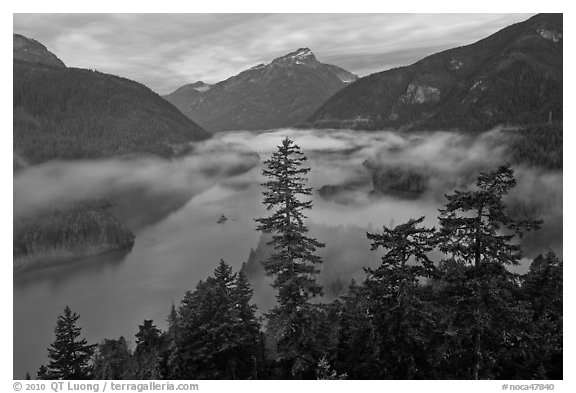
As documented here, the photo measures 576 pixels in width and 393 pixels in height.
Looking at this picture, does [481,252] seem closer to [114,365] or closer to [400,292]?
[400,292]

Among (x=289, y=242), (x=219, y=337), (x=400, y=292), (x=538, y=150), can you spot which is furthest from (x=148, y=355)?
(x=538, y=150)

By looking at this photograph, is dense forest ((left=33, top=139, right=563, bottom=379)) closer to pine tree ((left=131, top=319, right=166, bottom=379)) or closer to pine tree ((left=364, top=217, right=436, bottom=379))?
pine tree ((left=364, top=217, right=436, bottom=379))

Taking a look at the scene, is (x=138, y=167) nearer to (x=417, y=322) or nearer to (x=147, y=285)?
(x=147, y=285)

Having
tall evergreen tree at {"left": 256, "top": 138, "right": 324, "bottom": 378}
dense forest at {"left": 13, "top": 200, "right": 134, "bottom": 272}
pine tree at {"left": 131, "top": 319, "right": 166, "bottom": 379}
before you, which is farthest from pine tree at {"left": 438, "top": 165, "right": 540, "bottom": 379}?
dense forest at {"left": 13, "top": 200, "right": 134, "bottom": 272}

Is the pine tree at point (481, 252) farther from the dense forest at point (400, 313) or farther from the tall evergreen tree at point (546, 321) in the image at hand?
the tall evergreen tree at point (546, 321)

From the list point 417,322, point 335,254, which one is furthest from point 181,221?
point 417,322

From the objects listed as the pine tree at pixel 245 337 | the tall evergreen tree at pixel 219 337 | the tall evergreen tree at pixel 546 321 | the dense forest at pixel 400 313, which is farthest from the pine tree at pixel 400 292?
the tall evergreen tree at pixel 219 337
